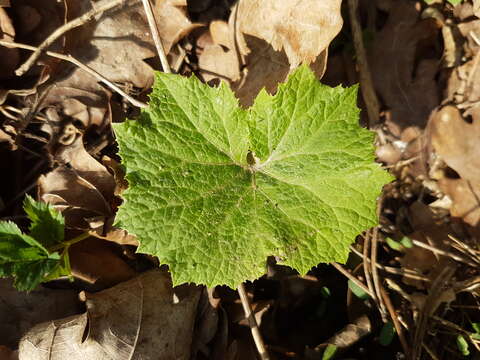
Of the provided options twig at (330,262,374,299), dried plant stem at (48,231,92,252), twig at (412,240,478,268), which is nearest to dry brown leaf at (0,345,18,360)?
dried plant stem at (48,231,92,252)

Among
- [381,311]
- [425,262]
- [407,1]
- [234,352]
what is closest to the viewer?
[234,352]

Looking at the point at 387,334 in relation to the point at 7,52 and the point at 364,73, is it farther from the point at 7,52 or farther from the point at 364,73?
the point at 7,52

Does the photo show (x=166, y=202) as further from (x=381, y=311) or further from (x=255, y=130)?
(x=381, y=311)

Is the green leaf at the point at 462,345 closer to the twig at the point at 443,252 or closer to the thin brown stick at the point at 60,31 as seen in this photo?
the twig at the point at 443,252

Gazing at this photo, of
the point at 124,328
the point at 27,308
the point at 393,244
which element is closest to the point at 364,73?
the point at 393,244

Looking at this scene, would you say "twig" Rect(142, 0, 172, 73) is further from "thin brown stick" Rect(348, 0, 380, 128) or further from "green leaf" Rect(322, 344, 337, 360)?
"green leaf" Rect(322, 344, 337, 360)

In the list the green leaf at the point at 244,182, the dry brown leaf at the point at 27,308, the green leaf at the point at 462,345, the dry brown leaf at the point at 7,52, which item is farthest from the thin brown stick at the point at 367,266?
the dry brown leaf at the point at 7,52

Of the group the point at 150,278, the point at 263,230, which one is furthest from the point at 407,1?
the point at 150,278
